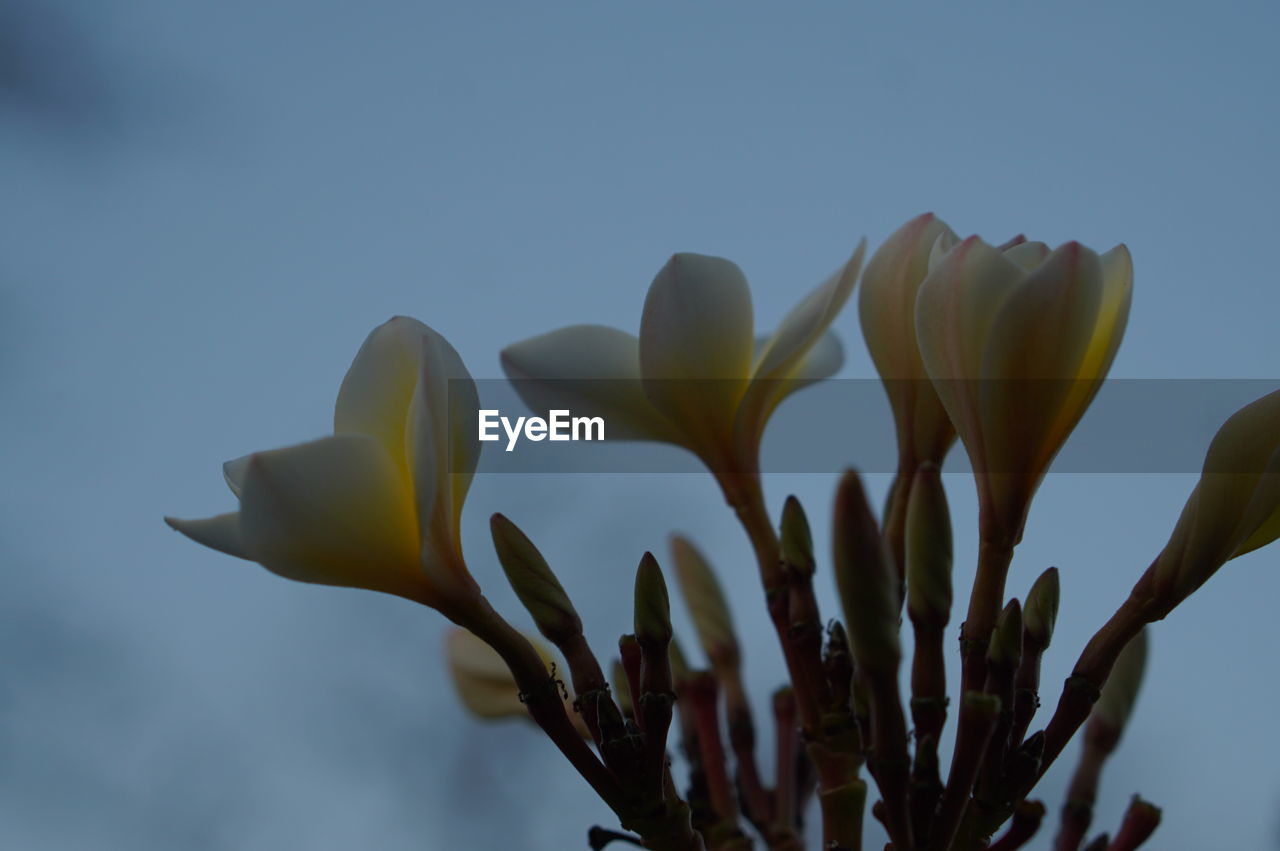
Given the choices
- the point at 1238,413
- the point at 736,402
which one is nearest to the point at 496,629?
the point at 736,402

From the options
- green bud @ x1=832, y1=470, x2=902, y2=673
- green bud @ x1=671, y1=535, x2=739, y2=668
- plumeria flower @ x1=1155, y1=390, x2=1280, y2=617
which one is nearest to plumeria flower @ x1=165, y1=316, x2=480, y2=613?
green bud @ x1=832, y1=470, x2=902, y2=673

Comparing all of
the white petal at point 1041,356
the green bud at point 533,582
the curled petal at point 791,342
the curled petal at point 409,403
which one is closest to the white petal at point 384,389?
the curled petal at point 409,403

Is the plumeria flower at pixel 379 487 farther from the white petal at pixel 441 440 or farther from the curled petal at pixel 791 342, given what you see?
the curled petal at pixel 791 342

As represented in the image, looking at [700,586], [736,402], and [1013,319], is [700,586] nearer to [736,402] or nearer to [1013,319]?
[736,402]

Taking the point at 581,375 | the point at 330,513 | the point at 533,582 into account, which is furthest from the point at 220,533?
the point at 581,375

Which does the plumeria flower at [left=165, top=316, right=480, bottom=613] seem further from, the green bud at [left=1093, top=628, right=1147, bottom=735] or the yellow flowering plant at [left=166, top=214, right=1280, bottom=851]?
the green bud at [left=1093, top=628, right=1147, bottom=735]

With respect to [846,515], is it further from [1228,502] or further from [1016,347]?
[1228,502]

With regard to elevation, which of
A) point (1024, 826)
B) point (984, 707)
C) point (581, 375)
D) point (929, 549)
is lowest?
point (1024, 826)
